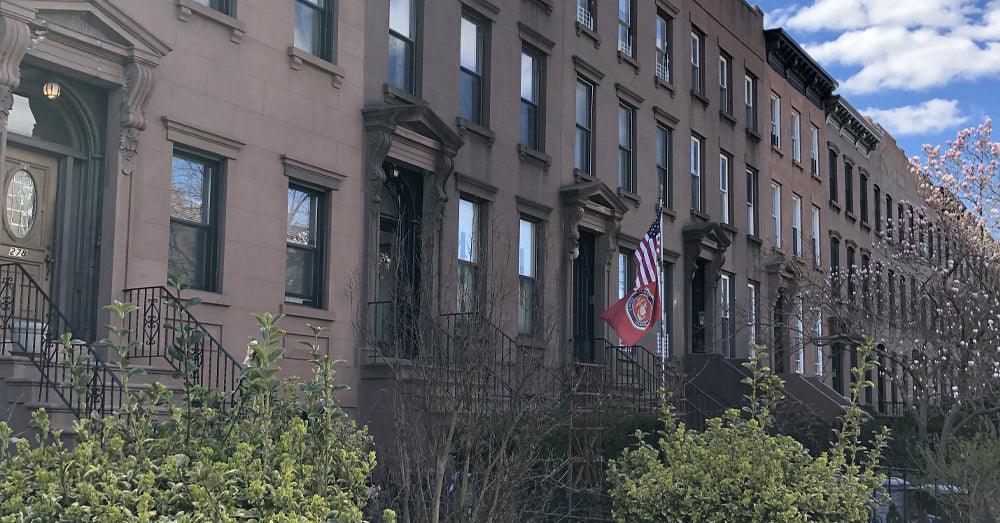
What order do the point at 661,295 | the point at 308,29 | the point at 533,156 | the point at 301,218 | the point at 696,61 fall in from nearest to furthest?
1. the point at 301,218
2. the point at 308,29
3. the point at 533,156
4. the point at 661,295
5. the point at 696,61

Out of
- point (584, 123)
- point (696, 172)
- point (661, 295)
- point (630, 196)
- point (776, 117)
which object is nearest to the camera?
point (661, 295)

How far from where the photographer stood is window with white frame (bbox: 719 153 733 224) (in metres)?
28.2

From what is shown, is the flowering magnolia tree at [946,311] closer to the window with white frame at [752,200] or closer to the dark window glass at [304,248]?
the window with white frame at [752,200]

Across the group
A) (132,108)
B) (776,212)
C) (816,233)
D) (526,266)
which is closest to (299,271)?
(132,108)

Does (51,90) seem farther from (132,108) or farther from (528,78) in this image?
(528,78)

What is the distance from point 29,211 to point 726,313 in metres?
19.1


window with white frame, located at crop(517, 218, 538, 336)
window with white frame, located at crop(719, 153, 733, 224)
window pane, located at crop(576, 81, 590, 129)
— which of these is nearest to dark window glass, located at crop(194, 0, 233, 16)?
window with white frame, located at crop(517, 218, 538, 336)

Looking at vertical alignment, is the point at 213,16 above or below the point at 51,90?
above

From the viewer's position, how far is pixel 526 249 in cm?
2008

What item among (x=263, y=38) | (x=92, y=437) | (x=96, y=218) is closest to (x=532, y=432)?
(x=92, y=437)

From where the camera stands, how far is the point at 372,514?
1067cm

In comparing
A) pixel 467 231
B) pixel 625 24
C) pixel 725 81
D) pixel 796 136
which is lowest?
pixel 467 231

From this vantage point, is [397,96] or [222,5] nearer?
[222,5]

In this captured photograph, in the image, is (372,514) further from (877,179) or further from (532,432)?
(877,179)
